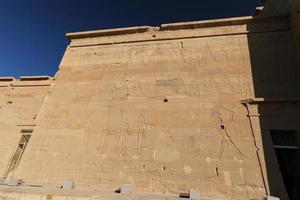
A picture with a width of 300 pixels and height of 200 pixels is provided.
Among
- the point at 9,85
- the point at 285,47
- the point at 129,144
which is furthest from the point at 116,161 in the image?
the point at 9,85

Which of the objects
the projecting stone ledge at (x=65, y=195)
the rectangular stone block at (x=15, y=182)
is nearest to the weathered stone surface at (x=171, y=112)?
the rectangular stone block at (x=15, y=182)

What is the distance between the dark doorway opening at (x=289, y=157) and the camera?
16.0 feet

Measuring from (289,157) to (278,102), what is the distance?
4.51 ft

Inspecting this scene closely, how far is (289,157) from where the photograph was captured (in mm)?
5281

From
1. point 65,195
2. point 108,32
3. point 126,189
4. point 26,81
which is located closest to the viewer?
point 65,195

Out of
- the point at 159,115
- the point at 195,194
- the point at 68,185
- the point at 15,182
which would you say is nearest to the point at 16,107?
the point at 15,182

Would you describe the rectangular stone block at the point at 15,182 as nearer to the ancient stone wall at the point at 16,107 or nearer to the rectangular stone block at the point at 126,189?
the ancient stone wall at the point at 16,107

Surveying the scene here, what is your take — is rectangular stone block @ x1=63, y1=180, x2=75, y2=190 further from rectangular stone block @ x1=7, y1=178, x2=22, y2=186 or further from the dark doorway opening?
the dark doorway opening

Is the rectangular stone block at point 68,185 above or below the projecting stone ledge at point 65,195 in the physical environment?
above

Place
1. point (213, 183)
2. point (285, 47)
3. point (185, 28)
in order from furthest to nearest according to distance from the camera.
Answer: point (185, 28) < point (285, 47) < point (213, 183)

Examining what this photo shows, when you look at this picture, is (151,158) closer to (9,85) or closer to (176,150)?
(176,150)

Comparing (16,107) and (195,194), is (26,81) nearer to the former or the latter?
(16,107)

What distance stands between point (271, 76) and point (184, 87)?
2.44 meters

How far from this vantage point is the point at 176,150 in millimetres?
5648
